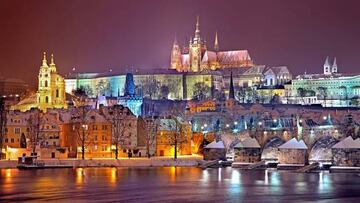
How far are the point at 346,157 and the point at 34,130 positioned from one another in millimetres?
25383

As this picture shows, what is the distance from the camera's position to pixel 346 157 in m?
54.8

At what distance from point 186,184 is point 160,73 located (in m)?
122

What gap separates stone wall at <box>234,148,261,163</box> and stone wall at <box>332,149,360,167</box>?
752cm

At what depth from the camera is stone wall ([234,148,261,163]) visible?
2406 inches

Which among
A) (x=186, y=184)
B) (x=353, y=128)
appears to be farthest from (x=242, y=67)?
(x=186, y=184)

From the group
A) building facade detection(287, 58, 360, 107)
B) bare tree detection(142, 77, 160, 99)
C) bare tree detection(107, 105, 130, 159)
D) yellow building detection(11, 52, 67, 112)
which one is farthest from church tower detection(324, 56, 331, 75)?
bare tree detection(107, 105, 130, 159)

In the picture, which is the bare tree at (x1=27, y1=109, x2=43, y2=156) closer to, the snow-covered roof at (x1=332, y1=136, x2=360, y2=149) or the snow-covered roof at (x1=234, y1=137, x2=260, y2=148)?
the snow-covered roof at (x1=234, y1=137, x2=260, y2=148)

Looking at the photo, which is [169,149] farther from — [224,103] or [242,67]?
[242,67]

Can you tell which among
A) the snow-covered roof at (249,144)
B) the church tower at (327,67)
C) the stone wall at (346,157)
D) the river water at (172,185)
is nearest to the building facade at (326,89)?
the church tower at (327,67)

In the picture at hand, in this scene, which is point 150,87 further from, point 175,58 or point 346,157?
point 346,157

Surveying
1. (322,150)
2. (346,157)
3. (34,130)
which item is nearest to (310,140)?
(322,150)

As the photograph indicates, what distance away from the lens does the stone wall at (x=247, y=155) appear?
61125mm

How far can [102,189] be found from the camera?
41500 millimetres

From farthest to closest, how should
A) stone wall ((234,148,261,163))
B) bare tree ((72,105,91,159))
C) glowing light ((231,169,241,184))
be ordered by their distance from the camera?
1. bare tree ((72,105,91,159))
2. stone wall ((234,148,261,163))
3. glowing light ((231,169,241,184))
